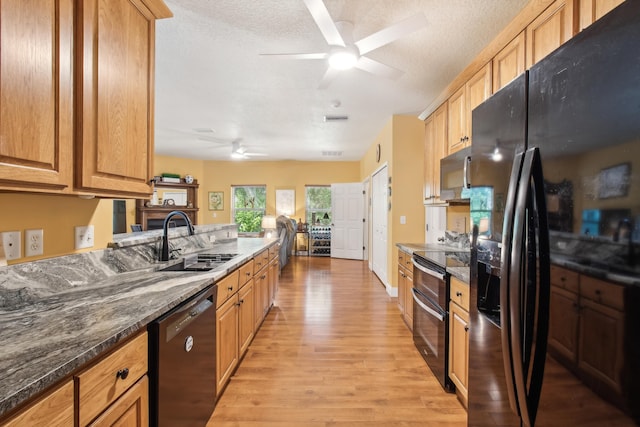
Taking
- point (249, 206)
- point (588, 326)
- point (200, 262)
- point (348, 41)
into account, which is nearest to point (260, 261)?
point (200, 262)

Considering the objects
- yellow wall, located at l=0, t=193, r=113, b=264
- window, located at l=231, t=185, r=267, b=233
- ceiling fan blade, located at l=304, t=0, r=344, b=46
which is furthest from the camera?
window, located at l=231, t=185, r=267, b=233

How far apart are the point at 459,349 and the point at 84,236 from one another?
2.29 meters

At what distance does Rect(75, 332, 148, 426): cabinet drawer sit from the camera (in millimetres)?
750

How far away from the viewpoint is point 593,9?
1.27 m

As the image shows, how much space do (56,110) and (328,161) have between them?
7006mm

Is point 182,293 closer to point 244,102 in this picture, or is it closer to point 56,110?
point 56,110

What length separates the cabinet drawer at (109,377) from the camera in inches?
29.5

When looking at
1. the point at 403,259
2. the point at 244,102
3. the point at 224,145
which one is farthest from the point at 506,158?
the point at 224,145

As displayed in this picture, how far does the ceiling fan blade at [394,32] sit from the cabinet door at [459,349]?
1788mm

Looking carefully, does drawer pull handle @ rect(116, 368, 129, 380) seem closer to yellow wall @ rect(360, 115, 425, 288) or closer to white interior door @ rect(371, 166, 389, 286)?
yellow wall @ rect(360, 115, 425, 288)

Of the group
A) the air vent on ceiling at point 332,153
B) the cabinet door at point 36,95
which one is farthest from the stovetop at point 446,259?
the air vent on ceiling at point 332,153

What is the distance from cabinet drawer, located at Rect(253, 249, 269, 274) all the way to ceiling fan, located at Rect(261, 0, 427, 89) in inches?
68.0

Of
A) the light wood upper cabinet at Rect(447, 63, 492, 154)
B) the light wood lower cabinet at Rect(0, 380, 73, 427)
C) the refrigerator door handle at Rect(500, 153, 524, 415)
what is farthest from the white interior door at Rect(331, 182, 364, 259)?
the light wood lower cabinet at Rect(0, 380, 73, 427)

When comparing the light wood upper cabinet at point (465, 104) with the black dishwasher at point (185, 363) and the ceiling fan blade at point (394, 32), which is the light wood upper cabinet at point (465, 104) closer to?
the ceiling fan blade at point (394, 32)
